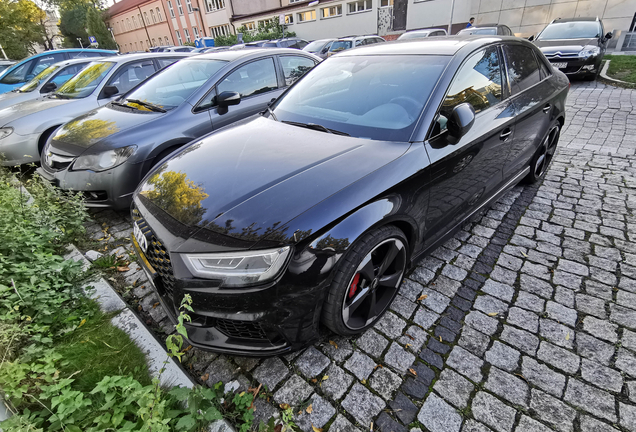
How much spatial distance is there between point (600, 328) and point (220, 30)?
152ft

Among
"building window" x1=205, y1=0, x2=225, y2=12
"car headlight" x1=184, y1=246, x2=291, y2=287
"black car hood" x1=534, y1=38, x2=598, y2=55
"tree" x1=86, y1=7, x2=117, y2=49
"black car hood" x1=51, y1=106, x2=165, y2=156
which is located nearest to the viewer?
"car headlight" x1=184, y1=246, x2=291, y2=287

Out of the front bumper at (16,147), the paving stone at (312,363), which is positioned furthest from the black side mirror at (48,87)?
the paving stone at (312,363)

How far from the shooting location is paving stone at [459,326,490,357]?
6.59 feet

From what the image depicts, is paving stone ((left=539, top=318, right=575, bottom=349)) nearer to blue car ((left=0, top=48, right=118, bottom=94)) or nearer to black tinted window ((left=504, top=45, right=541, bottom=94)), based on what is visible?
black tinted window ((left=504, top=45, right=541, bottom=94))

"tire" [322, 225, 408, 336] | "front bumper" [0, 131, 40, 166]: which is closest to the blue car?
"front bumper" [0, 131, 40, 166]

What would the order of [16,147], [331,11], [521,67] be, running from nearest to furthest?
1. [521,67]
2. [16,147]
3. [331,11]

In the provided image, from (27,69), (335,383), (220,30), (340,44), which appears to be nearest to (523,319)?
(335,383)

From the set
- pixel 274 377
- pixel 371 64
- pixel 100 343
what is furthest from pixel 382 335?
pixel 371 64

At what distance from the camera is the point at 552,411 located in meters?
1.65

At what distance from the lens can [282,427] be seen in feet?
5.36

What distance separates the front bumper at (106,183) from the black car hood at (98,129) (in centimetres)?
25

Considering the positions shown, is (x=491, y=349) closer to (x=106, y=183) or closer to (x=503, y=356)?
(x=503, y=356)

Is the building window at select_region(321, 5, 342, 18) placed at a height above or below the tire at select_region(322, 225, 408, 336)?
above

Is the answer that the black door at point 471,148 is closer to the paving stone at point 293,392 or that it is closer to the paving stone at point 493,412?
the paving stone at point 493,412
